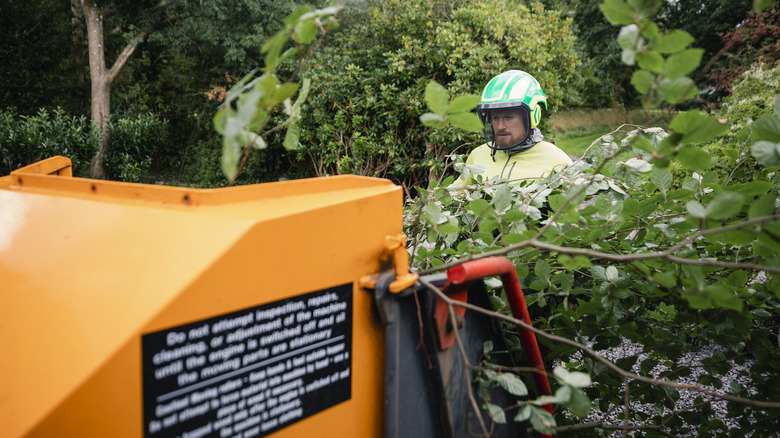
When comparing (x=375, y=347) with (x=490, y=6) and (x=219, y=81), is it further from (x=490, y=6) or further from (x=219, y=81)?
(x=219, y=81)

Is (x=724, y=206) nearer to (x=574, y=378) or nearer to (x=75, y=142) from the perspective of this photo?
(x=574, y=378)

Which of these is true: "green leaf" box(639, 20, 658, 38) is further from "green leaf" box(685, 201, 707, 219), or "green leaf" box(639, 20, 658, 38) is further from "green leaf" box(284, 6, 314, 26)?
"green leaf" box(284, 6, 314, 26)

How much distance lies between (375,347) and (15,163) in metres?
11.6

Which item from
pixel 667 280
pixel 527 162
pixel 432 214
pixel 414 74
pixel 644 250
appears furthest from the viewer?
pixel 414 74

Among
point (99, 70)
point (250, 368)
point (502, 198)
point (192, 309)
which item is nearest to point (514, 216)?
point (502, 198)

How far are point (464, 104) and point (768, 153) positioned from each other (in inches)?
29.0

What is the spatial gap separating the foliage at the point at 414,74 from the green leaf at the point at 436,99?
625 cm

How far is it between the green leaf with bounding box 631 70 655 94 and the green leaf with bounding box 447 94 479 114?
15.4 inches

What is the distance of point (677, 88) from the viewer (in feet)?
3.96

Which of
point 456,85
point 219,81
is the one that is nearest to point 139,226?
point 456,85

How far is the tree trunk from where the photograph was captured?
13.0 metres

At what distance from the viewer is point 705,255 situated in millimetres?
2314

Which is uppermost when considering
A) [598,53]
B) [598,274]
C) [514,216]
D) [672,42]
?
[598,53]

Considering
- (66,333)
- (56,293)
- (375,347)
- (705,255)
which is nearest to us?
(66,333)
